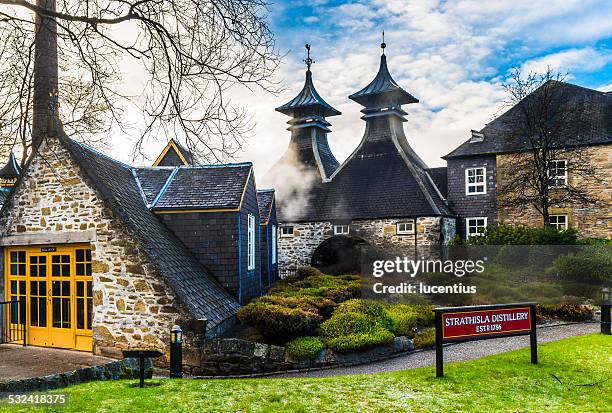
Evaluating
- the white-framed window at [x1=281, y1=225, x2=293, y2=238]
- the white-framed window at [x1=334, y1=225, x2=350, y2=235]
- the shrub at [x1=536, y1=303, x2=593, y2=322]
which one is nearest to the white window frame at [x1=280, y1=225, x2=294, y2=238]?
the white-framed window at [x1=281, y1=225, x2=293, y2=238]

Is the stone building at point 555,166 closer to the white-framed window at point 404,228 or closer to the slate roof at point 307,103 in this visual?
the white-framed window at point 404,228

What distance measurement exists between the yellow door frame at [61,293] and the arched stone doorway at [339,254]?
14.4 metres

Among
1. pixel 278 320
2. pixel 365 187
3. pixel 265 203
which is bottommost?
pixel 278 320

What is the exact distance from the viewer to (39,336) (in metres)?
12.2

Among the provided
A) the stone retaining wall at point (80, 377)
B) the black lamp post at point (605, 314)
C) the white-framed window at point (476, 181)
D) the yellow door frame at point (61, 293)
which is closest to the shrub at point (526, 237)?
the white-framed window at point (476, 181)

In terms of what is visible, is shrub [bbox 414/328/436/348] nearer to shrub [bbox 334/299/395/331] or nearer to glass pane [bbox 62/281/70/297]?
shrub [bbox 334/299/395/331]

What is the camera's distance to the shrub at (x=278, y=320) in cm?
1133

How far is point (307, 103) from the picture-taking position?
32969 millimetres

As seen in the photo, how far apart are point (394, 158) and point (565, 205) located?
→ 8773 millimetres

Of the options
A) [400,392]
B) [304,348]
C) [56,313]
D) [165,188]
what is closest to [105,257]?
[56,313]

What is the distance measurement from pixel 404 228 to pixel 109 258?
1695 cm

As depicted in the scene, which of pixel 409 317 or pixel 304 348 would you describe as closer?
pixel 304 348

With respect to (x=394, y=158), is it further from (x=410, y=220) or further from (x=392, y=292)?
(x=392, y=292)

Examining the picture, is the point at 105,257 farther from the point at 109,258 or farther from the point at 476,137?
the point at 476,137
